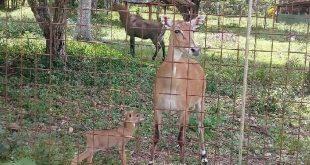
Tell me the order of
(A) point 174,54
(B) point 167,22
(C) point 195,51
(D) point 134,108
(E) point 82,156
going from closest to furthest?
(E) point 82,156
(C) point 195,51
(B) point 167,22
(A) point 174,54
(D) point 134,108

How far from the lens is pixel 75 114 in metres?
7.87

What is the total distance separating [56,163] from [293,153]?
280 centimetres

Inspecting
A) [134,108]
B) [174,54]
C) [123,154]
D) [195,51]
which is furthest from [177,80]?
[134,108]

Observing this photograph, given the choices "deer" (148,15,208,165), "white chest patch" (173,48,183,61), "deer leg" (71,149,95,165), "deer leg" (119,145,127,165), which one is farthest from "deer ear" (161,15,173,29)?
"deer leg" (71,149,95,165)

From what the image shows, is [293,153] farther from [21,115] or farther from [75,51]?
[75,51]

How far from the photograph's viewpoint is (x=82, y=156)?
5848 mm

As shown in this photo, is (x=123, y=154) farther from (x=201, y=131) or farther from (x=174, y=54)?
(x=174, y=54)

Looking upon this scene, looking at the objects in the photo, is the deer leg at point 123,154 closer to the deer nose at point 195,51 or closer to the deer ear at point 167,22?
the deer nose at point 195,51

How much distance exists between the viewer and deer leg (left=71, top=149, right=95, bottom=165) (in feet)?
19.0

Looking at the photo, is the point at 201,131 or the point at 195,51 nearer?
the point at 195,51

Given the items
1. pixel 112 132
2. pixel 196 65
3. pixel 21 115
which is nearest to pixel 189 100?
pixel 196 65

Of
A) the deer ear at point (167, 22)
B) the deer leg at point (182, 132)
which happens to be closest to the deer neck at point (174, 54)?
the deer ear at point (167, 22)

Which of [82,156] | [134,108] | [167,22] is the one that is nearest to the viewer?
[82,156]

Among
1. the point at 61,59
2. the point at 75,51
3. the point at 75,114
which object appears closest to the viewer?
the point at 75,114
